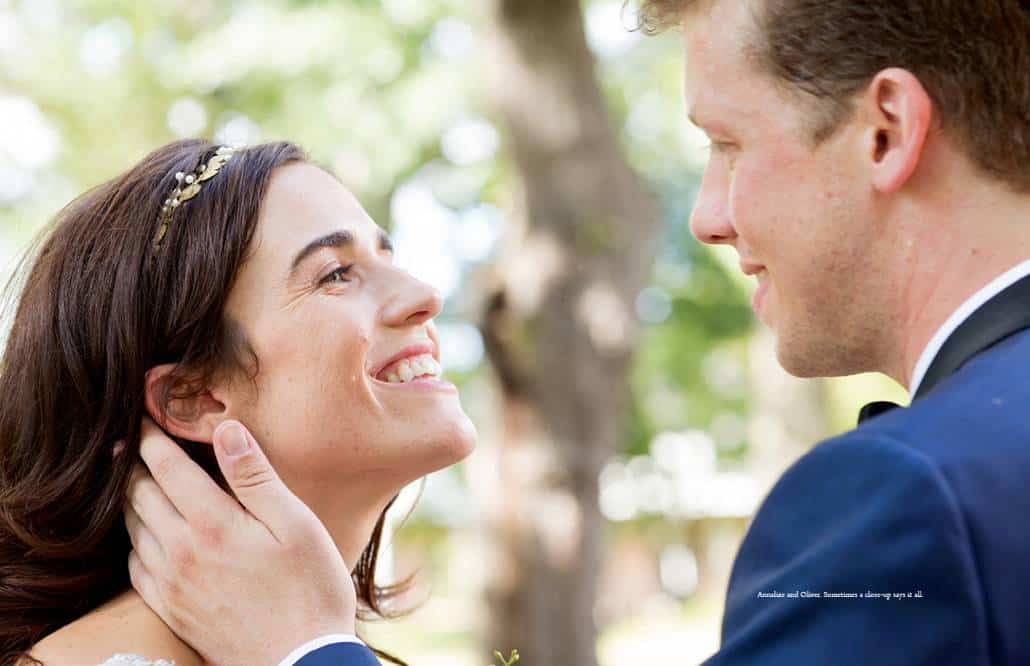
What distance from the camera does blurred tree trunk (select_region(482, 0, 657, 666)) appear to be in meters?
8.72

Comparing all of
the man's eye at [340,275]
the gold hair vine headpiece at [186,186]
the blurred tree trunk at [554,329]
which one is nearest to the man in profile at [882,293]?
the man's eye at [340,275]

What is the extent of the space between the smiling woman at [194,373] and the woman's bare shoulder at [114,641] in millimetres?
116

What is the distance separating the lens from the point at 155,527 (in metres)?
2.94

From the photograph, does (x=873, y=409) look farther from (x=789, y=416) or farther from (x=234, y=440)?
(x=789, y=416)

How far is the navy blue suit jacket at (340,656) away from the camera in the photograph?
8.19ft

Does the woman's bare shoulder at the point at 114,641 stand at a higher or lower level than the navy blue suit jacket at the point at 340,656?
lower

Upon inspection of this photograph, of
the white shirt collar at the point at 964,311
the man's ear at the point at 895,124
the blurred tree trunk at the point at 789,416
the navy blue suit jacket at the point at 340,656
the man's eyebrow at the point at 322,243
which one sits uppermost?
the man's ear at the point at 895,124

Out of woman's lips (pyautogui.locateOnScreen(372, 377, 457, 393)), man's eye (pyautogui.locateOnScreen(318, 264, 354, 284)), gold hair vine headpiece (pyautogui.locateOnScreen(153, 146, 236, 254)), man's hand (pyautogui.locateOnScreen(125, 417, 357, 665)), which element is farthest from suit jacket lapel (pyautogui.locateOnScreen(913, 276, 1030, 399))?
gold hair vine headpiece (pyautogui.locateOnScreen(153, 146, 236, 254))

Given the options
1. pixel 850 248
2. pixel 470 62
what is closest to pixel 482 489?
pixel 470 62

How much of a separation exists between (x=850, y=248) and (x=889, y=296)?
0.11 meters

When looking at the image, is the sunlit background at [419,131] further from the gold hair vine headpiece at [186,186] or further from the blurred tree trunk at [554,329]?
the gold hair vine headpiece at [186,186]

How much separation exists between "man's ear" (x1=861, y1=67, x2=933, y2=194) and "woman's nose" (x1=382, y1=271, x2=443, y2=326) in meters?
1.36

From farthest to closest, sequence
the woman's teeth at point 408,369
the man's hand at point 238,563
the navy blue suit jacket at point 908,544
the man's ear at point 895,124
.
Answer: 1. the woman's teeth at point 408,369
2. the man's hand at point 238,563
3. the man's ear at point 895,124
4. the navy blue suit jacket at point 908,544

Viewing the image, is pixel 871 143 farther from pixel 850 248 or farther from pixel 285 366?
pixel 285 366
